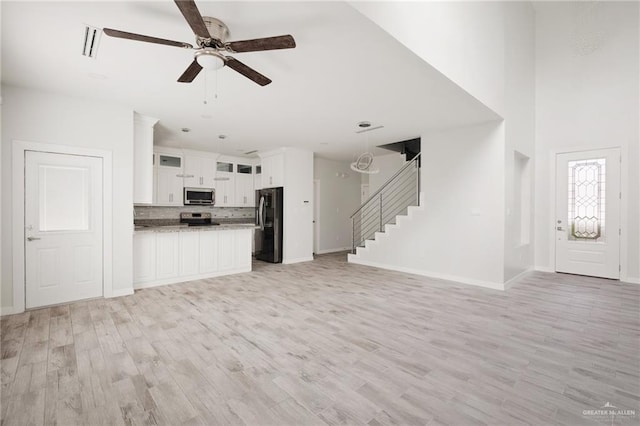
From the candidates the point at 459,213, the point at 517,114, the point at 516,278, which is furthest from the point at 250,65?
the point at 516,278

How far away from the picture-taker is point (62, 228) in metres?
3.84

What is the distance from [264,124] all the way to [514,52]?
184 inches

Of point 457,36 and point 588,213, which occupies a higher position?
point 457,36

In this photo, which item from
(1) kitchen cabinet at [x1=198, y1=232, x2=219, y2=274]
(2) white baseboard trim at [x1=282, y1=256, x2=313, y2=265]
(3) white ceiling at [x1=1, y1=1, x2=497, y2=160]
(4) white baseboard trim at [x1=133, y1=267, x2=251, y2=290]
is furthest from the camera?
(2) white baseboard trim at [x1=282, y1=256, x2=313, y2=265]

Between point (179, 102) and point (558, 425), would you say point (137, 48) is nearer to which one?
point (179, 102)

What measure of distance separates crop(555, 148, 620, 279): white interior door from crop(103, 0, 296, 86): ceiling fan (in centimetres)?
655

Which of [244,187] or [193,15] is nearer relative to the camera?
[193,15]

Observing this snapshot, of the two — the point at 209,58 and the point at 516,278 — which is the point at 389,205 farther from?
the point at 209,58

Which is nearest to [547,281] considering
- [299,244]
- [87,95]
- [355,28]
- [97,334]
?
[299,244]

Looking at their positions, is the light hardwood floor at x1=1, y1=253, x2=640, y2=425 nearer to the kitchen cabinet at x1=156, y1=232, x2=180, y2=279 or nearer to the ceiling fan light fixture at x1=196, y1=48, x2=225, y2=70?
the kitchen cabinet at x1=156, y1=232, x2=180, y2=279

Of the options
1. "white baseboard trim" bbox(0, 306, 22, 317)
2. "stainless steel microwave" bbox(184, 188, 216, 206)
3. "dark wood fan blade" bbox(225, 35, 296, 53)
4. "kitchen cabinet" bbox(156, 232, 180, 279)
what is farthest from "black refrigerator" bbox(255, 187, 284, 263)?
"dark wood fan blade" bbox(225, 35, 296, 53)

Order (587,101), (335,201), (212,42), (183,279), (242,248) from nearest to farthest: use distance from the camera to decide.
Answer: (212,42)
(183,279)
(587,101)
(242,248)
(335,201)

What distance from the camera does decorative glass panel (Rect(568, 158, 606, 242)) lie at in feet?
18.2

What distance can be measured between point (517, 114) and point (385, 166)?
3.63m
